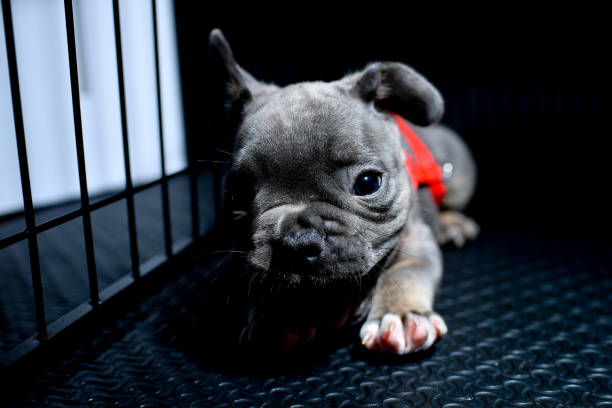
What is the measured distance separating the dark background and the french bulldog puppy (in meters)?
0.82

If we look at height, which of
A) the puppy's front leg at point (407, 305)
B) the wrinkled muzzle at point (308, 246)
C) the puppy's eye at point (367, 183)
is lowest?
the puppy's front leg at point (407, 305)

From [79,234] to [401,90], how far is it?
61.5 inches

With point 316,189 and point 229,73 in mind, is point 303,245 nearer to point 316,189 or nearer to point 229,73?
point 316,189

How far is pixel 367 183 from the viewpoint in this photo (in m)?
1.18

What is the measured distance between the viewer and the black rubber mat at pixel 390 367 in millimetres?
1000

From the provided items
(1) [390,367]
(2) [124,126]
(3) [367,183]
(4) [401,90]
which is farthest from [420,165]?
(2) [124,126]

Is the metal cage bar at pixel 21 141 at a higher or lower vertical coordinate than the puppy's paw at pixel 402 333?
higher

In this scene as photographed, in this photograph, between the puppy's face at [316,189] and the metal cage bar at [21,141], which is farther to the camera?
the puppy's face at [316,189]

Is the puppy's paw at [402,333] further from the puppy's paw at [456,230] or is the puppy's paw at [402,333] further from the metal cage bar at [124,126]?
the puppy's paw at [456,230]

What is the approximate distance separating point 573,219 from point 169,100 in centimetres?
240

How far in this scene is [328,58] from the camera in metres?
2.22

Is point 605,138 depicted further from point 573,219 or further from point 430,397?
point 430,397

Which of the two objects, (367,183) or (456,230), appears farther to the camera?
(456,230)

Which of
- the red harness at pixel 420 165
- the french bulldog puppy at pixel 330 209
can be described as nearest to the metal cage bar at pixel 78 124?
the french bulldog puppy at pixel 330 209
